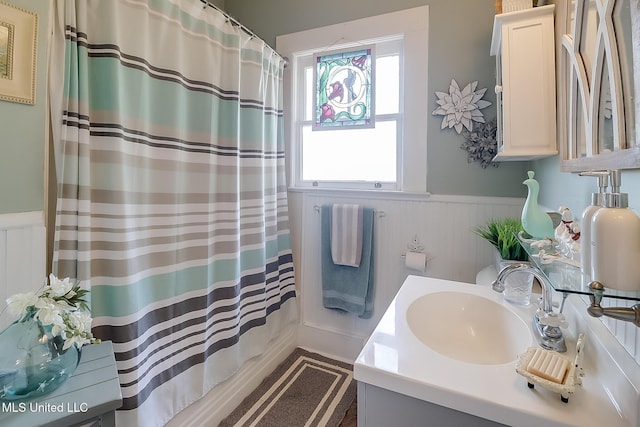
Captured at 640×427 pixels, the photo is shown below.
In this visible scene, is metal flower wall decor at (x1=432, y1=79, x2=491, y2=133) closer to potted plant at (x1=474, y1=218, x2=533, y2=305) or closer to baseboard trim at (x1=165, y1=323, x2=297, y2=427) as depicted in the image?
potted plant at (x1=474, y1=218, x2=533, y2=305)

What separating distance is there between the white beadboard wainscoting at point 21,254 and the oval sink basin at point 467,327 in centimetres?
121

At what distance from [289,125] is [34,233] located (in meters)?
1.56

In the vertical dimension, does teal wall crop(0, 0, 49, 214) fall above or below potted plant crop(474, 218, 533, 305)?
above

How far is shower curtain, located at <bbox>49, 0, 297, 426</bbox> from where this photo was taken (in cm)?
100

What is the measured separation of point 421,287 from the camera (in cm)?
120

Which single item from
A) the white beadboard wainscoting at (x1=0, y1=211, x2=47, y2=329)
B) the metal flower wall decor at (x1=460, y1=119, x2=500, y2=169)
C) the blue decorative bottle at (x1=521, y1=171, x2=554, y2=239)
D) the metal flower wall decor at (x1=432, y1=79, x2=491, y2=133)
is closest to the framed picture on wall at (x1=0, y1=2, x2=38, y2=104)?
the white beadboard wainscoting at (x1=0, y1=211, x2=47, y2=329)

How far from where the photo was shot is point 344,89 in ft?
6.53

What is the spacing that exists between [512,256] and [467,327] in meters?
0.43

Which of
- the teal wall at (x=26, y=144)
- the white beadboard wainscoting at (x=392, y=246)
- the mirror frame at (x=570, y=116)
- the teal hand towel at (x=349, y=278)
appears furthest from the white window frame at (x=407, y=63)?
the teal wall at (x=26, y=144)

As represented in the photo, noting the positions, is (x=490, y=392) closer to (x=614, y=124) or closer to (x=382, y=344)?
(x=382, y=344)

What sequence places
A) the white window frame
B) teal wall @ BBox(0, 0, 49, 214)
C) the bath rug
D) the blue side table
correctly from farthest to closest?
1. the white window frame
2. the bath rug
3. teal wall @ BBox(0, 0, 49, 214)
4. the blue side table

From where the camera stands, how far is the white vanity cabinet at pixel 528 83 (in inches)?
44.3
